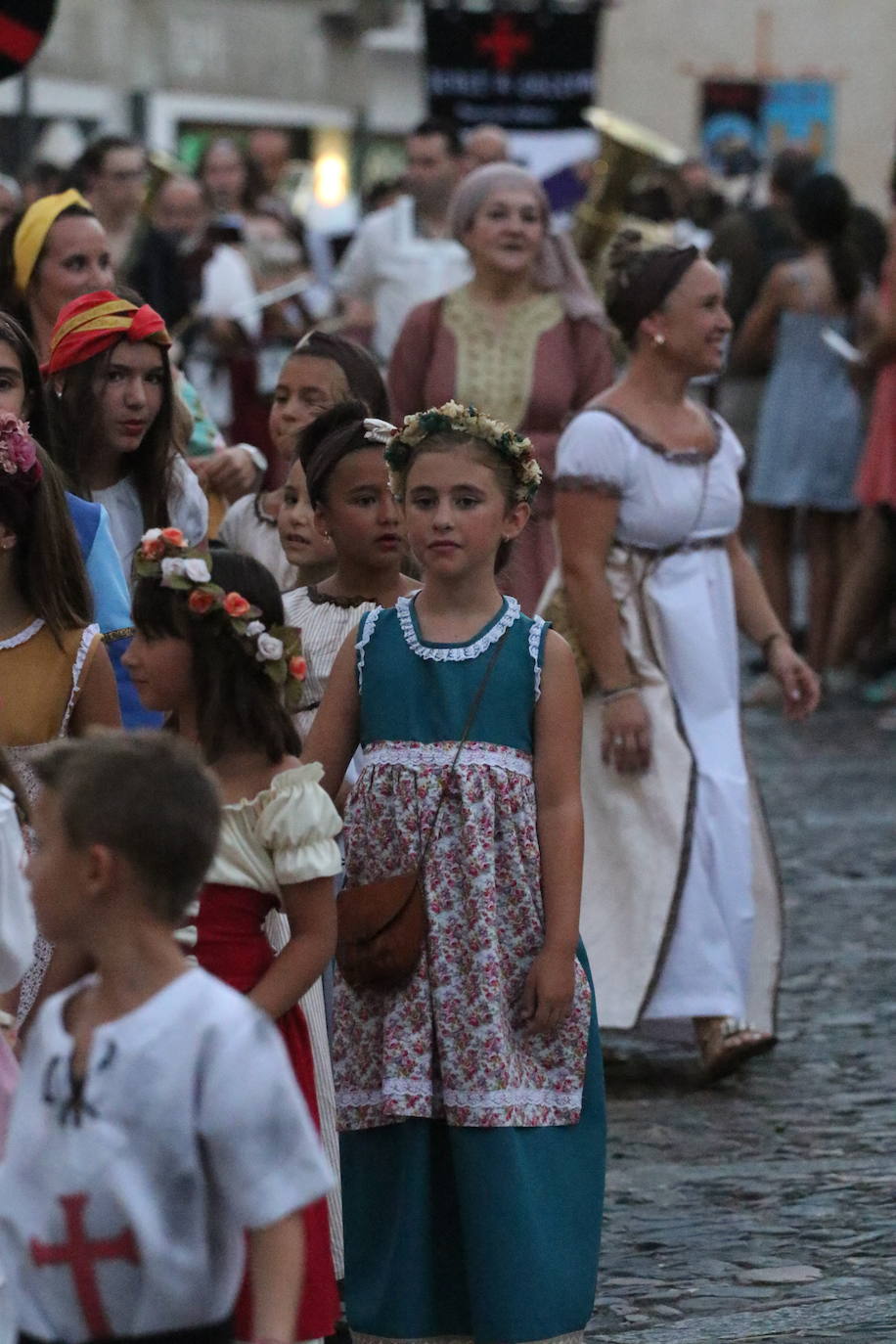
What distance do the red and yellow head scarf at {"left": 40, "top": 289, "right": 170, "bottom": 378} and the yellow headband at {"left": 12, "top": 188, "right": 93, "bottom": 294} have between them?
0.97 metres

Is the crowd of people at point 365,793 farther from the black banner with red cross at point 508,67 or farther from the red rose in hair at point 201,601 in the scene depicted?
the black banner with red cross at point 508,67

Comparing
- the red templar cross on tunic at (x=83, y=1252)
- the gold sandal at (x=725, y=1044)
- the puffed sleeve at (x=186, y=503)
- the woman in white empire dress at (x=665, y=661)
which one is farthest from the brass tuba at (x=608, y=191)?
the red templar cross on tunic at (x=83, y=1252)

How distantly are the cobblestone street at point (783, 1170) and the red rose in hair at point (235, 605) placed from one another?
156cm

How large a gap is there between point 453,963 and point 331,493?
103 centimetres

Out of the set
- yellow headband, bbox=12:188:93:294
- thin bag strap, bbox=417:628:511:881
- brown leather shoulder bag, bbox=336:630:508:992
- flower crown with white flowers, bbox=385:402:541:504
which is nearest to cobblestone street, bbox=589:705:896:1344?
brown leather shoulder bag, bbox=336:630:508:992

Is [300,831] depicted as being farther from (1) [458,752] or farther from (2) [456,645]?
(2) [456,645]

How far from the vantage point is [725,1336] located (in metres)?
4.77

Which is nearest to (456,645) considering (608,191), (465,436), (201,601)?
(465,436)

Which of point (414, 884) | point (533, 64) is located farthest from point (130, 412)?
point (533, 64)

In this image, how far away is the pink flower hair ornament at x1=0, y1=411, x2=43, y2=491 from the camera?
4.52 meters

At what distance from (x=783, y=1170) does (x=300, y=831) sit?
228 centimetres

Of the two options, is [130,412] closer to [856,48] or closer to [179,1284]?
[179,1284]

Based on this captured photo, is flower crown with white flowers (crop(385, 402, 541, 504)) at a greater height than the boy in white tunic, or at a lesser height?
greater

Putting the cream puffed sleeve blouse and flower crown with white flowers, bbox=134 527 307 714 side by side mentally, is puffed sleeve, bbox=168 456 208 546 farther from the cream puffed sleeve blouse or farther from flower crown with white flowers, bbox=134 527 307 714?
the cream puffed sleeve blouse
